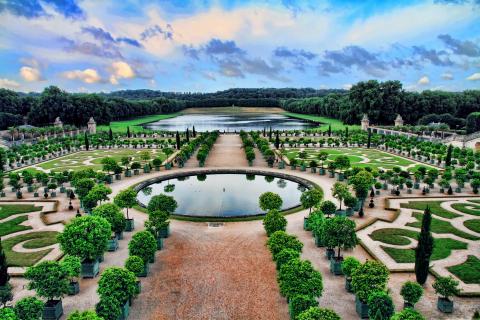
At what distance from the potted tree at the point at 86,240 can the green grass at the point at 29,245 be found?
4003 millimetres

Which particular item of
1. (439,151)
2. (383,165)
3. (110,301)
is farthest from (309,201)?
(439,151)

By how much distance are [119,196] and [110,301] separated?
1323cm

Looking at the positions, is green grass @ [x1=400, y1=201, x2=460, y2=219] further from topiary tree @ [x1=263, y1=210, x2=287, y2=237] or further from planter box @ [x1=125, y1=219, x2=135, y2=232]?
planter box @ [x1=125, y1=219, x2=135, y2=232]

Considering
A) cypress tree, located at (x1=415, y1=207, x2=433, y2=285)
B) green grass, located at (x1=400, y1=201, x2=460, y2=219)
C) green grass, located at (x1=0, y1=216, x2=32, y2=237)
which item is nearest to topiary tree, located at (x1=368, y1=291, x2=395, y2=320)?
cypress tree, located at (x1=415, y1=207, x2=433, y2=285)

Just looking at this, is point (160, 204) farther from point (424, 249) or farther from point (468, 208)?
point (468, 208)

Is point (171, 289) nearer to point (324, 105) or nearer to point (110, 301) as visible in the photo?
point (110, 301)

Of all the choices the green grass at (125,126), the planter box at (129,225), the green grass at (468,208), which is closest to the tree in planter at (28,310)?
the planter box at (129,225)

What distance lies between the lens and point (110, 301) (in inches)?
567

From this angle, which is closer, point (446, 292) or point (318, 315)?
point (318, 315)

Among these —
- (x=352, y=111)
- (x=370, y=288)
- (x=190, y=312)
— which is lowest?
(x=190, y=312)

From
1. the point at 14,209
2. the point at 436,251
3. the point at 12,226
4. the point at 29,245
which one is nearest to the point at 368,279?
the point at 436,251

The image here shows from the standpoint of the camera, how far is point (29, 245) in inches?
934

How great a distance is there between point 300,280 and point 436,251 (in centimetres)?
1180

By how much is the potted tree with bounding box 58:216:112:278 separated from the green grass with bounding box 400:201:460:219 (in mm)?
24539
